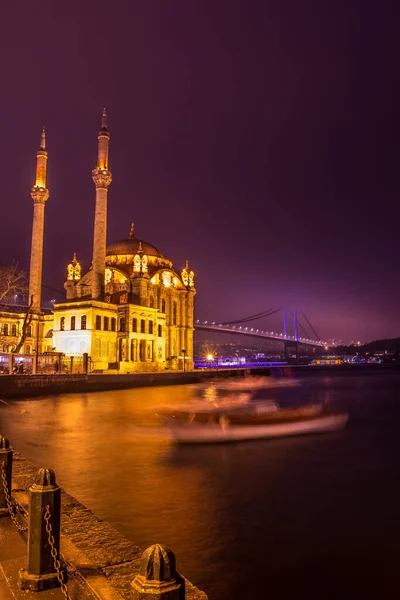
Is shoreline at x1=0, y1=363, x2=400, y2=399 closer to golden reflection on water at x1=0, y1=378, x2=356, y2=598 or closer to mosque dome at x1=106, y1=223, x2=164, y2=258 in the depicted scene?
golden reflection on water at x1=0, y1=378, x2=356, y2=598

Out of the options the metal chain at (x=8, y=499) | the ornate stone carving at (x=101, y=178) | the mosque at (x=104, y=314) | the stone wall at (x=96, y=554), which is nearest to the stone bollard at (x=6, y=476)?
the metal chain at (x=8, y=499)

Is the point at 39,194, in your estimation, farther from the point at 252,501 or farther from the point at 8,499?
the point at 8,499

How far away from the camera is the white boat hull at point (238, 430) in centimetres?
2066

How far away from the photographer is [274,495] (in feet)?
40.1

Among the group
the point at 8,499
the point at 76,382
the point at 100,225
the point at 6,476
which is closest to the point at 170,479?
the point at 8,499

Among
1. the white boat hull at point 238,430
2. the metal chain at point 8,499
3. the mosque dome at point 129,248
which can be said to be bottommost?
the white boat hull at point 238,430

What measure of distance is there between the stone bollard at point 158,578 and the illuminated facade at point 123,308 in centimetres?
5580

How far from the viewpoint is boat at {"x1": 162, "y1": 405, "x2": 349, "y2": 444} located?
2128cm

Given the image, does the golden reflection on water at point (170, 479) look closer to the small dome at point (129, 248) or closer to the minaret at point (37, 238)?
the minaret at point (37, 238)

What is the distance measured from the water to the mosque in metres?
33.3

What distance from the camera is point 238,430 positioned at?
2280 cm

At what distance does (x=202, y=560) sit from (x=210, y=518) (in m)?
2.11

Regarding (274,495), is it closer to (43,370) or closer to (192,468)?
(192,468)

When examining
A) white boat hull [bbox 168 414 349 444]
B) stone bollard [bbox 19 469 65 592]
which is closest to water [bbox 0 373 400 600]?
white boat hull [bbox 168 414 349 444]
